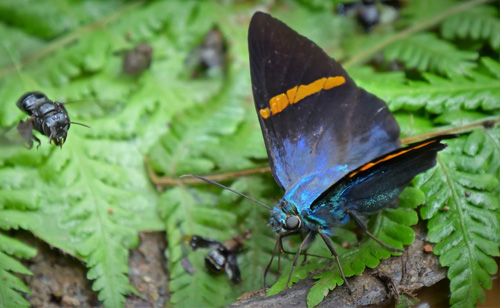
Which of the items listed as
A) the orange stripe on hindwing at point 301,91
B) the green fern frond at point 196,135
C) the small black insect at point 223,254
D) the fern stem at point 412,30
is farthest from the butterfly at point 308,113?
the fern stem at point 412,30

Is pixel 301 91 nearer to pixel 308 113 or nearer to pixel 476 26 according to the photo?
pixel 308 113

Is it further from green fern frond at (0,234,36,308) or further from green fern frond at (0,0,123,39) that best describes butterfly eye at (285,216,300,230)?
green fern frond at (0,0,123,39)

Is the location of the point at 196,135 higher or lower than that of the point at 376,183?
higher

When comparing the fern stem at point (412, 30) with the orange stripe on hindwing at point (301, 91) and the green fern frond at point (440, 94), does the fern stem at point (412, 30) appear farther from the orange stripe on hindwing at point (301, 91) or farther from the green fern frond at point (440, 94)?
the orange stripe on hindwing at point (301, 91)

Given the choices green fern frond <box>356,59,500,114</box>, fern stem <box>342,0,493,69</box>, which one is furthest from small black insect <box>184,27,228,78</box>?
green fern frond <box>356,59,500,114</box>

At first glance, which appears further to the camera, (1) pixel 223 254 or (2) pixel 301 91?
(1) pixel 223 254

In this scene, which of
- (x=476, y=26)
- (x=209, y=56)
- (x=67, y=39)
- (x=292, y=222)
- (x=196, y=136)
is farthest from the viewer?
(x=209, y=56)

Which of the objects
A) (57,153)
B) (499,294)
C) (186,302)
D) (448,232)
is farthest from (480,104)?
(57,153)

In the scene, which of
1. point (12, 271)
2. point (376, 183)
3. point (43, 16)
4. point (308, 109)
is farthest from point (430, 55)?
point (12, 271)
